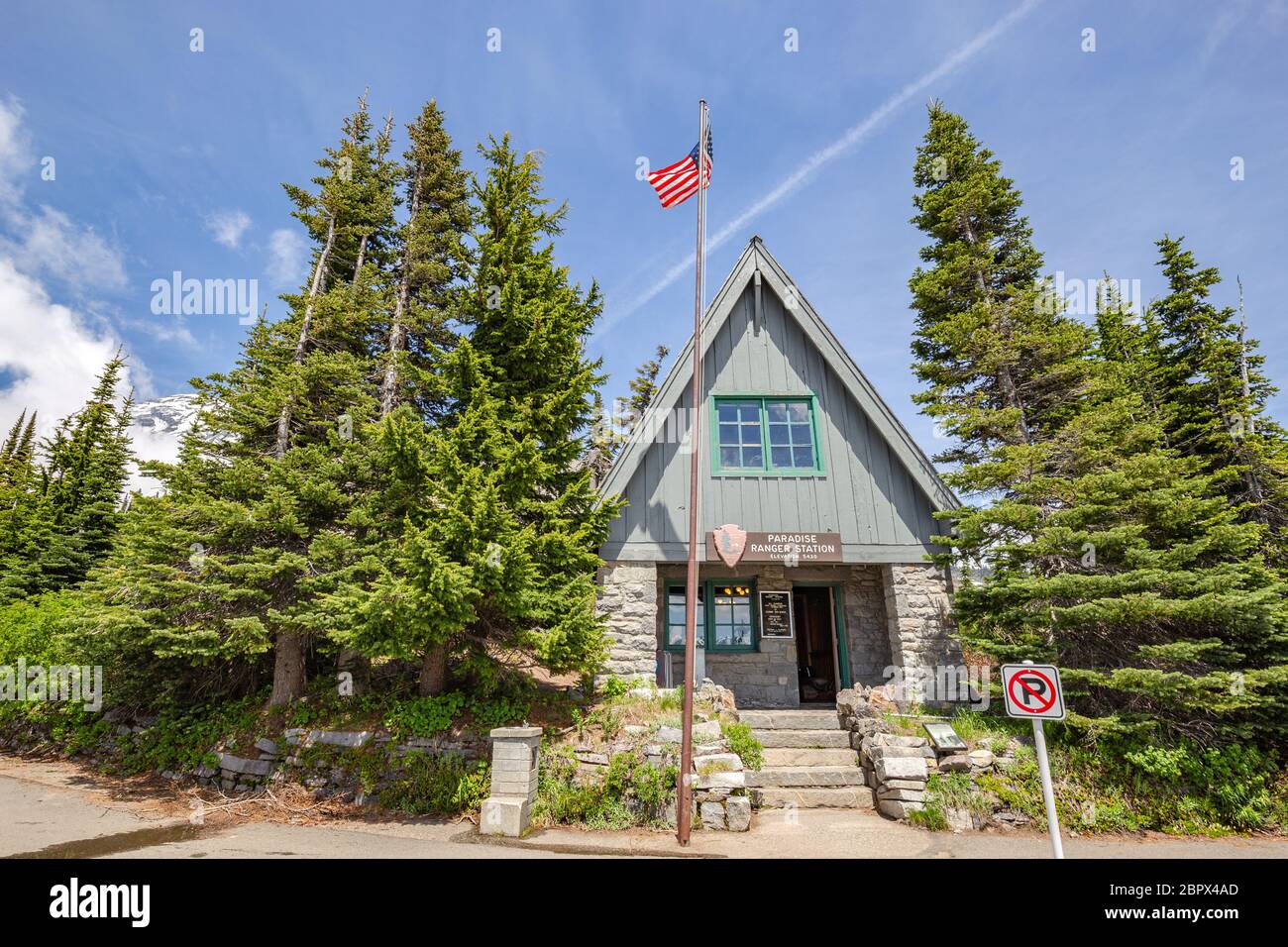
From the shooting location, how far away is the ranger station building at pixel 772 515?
32.8 ft

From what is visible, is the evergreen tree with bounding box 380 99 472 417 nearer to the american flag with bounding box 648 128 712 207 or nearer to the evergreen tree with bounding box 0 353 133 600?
the american flag with bounding box 648 128 712 207

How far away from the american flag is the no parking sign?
8.37m

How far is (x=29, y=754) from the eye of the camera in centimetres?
1138

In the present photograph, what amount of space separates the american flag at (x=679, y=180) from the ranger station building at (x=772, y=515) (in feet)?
8.24

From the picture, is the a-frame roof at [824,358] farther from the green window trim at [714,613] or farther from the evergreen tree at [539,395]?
the green window trim at [714,613]

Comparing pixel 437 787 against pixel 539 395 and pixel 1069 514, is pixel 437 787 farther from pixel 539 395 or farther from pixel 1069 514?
pixel 1069 514

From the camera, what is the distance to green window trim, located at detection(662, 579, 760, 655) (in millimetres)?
11289

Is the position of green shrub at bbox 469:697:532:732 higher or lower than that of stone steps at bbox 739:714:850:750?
higher

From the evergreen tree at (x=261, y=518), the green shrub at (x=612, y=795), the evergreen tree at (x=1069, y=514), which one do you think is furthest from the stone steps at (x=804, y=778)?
the evergreen tree at (x=261, y=518)

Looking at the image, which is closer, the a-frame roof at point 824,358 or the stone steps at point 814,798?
the stone steps at point 814,798

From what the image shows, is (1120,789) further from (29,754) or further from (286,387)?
(29,754)

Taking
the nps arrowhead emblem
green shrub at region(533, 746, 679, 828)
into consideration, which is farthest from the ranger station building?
green shrub at region(533, 746, 679, 828)

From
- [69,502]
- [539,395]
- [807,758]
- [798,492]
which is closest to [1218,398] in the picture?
[798,492]
